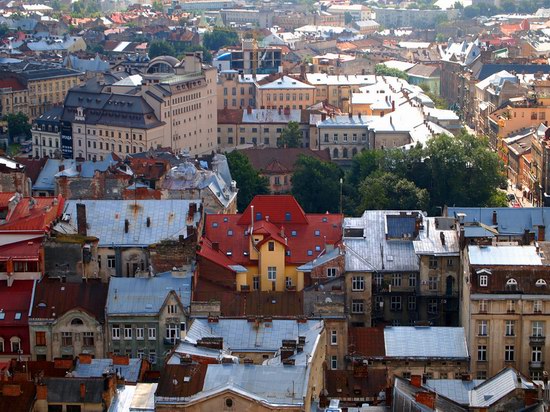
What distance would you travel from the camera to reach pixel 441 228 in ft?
276

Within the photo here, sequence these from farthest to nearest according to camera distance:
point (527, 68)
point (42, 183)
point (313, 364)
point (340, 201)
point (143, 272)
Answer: point (527, 68)
point (340, 201)
point (42, 183)
point (143, 272)
point (313, 364)

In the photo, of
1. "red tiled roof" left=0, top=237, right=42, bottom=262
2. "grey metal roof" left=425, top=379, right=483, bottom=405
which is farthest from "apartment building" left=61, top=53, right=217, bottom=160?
"grey metal roof" left=425, top=379, right=483, bottom=405

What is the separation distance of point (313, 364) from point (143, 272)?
21.0 metres

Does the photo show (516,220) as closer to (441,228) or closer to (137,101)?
(441,228)

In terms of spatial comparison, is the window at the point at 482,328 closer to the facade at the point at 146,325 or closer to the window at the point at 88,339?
the facade at the point at 146,325

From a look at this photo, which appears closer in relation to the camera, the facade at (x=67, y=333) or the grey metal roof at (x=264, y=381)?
the grey metal roof at (x=264, y=381)

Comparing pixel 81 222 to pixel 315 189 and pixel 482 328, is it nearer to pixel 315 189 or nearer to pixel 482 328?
pixel 482 328

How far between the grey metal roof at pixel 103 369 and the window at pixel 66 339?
29.6ft

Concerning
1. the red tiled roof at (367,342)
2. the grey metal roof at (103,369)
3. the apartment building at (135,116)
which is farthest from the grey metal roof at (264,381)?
the apartment building at (135,116)

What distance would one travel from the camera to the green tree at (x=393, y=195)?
4264 inches

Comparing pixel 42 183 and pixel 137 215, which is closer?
pixel 137 215

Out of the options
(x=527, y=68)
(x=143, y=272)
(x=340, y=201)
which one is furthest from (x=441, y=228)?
(x=527, y=68)

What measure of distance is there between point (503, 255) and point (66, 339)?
23.0 meters

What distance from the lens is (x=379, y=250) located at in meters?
82.2
